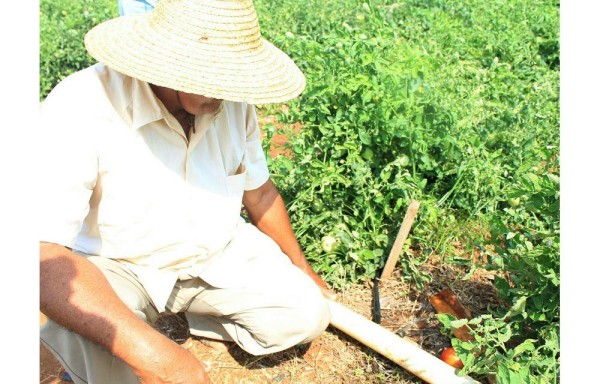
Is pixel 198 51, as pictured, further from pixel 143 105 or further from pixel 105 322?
pixel 105 322

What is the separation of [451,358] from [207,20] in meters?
1.68

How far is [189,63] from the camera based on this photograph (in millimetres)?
2078

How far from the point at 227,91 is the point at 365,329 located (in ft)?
4.34

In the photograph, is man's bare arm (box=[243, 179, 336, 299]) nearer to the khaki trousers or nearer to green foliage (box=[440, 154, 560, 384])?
the khaki trousers

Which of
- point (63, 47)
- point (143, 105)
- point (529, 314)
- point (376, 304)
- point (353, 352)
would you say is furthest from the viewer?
point (63, 47)

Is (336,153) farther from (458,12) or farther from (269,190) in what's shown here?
(458,12)

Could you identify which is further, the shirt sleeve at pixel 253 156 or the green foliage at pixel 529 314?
the shirt sleeve at pixel 253 156

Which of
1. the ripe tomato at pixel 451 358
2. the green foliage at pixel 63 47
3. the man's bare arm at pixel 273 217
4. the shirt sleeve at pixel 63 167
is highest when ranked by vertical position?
the shirt sleeve at pixel 63 167

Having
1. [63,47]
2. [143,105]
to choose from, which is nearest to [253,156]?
[143,105]

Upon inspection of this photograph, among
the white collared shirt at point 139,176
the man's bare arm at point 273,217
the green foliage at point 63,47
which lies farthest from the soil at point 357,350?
the green foliage at point 63,47

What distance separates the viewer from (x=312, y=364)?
Answer: 300cm

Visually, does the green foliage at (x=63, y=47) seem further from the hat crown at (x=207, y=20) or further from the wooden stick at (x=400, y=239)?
the hat crown at (x=207, y=20)

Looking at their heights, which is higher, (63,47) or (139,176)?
(139,176)

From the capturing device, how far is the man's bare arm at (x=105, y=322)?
80.2 inches
